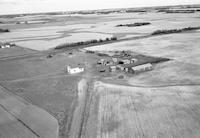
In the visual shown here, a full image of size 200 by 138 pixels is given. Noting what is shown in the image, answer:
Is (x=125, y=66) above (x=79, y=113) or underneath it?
above

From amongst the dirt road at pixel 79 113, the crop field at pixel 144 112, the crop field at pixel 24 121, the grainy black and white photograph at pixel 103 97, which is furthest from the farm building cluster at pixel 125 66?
the crop field at pixel 24 121

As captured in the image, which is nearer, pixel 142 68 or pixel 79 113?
A: pixel 79 113

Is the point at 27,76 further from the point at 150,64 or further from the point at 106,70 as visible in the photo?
the point at 150,64

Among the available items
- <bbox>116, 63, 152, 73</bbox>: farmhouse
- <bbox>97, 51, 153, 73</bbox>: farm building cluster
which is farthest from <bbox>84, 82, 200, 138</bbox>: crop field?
<bbox>97, 51, 153, 73</bbox>: farm building cluster

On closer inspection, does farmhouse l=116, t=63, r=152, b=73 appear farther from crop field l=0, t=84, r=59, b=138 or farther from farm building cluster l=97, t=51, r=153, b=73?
crop field l=0, t=84, r=59, b=138

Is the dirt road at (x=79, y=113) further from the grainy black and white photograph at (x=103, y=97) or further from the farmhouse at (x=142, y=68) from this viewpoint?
the farmhouse at (x=142, y=68)

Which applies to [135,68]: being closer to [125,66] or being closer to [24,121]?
[125,66]

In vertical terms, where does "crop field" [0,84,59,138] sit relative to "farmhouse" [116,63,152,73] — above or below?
below

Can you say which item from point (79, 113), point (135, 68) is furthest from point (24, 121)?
point (135, 68)

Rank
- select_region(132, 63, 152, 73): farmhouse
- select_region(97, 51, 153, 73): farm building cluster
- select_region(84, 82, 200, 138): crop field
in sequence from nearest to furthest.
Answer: select_region(84, 82, 200, 138): crop field < select_region(132, 63, 152, 73): farmhouse < select_region(97, 51, 153, 73): farm building cluster
